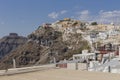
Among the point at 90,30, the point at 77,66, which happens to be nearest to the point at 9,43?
the point at 90,30

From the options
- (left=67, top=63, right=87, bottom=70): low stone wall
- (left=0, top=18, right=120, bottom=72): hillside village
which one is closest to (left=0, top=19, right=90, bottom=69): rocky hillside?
(left=0, top=18, right=120, bottom=72): hillside village

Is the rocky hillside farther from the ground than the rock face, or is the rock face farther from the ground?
the rock face

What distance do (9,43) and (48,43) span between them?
8114 cm

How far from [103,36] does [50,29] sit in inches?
607

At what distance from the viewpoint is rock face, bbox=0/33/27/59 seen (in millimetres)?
Answer: 129750

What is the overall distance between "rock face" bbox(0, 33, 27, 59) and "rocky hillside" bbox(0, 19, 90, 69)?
2711 inches

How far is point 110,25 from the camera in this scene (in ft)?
174

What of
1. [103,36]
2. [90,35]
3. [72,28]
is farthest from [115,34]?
[72,28]

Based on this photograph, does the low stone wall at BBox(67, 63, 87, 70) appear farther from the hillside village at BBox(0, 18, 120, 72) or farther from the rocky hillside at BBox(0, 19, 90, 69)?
the rocky hillside at BBox(0, 19, 90, 69)

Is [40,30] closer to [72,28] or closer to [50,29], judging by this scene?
[50,29]

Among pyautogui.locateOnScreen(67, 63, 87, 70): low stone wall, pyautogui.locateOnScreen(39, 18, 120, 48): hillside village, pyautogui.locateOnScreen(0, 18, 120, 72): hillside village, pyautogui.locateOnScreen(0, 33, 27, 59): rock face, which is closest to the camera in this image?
pyautogui.locateOnScreen(67, 63, 87, 70): low stone wall

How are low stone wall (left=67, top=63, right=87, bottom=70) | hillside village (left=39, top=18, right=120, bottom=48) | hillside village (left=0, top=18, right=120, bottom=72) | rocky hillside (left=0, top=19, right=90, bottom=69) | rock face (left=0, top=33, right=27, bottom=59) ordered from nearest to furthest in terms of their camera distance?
low stone wall (left=67, top=63, right=87, bottom=70), hillside village (left=39, top=18, right=120, bottom=48), hillside village (left=0, top=18, right=120, bottom=72), rocky hillside (left=0, top=19, right=90, bottom=69), rock face (left=0, top=33, right=27, bottom=59)

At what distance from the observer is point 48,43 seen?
5756 cm

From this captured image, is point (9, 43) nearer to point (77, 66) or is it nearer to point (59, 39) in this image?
point (59, 39)
